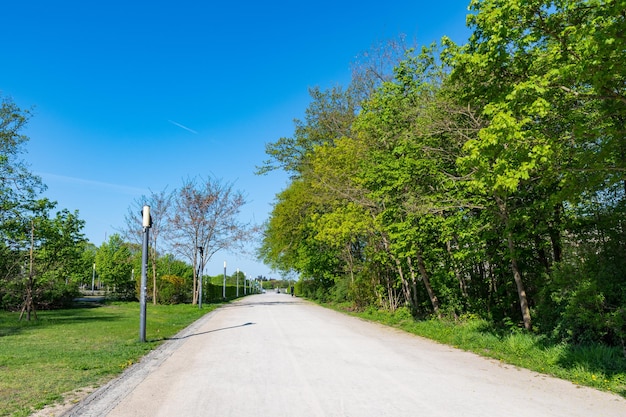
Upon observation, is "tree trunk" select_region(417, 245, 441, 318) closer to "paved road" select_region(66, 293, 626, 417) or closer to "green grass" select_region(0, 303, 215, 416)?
"paved road" select_region(66, 293, 626, 417)

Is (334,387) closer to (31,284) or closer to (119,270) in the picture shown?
(31,284)

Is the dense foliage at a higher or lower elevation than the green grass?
higher

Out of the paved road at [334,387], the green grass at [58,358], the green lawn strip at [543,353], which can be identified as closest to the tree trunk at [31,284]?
the green grass at [58,358]

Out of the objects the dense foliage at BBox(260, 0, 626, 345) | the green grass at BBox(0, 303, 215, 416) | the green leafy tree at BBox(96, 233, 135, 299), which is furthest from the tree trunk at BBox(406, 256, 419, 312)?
the green leafy tree at BBox(96, 233, 135, 299)

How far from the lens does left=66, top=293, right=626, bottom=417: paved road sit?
514 cm

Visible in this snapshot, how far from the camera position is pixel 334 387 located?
246 inches

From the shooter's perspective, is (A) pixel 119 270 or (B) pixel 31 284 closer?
(B) pixel 31 284

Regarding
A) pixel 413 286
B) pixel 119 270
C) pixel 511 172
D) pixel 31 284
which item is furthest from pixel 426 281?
pixel 119 270

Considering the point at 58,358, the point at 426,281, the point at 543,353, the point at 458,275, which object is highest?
the point at 458,275

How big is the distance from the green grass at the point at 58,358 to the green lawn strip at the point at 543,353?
737 cm

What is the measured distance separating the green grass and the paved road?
0.54m

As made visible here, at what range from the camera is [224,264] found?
44062mm

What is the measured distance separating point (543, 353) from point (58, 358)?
940cm

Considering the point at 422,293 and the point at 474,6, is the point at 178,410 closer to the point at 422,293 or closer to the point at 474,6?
the point at 474,6
